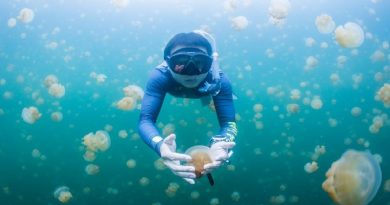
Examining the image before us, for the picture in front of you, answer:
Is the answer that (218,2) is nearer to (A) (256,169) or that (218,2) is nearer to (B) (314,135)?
(B) (314,135)

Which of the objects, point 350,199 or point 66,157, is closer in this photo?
point 350,199

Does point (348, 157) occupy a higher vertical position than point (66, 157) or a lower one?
lower

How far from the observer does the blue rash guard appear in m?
3.42

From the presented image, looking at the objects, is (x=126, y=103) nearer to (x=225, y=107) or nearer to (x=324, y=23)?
(x=225, y=107)

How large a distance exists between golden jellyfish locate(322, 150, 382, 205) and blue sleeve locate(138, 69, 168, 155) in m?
2.57

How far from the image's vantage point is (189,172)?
2.84 meters

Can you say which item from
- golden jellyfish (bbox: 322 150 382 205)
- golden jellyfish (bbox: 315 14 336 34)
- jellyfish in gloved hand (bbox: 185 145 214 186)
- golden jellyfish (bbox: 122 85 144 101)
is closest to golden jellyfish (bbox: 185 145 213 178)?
jellyfish in gloved hand (bbox: 185 145 214 186)

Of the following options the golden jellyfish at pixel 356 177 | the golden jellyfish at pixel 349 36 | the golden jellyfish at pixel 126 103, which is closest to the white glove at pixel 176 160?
the golden jellyfish at pixel 356 177

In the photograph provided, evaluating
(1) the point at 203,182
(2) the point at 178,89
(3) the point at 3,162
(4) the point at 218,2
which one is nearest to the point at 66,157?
(3) the point at 3,162

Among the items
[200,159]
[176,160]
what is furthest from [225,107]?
[176,160]

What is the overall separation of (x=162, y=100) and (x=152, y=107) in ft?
0.76

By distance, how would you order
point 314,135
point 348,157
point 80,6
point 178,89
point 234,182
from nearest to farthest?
point 178,89 < point 348,157 < point 234,182 < point 314,135 < point 80,6

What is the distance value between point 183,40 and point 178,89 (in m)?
0.67

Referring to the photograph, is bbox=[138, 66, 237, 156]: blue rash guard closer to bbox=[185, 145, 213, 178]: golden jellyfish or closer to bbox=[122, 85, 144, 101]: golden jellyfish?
bbox=[185, 145, 213, 178]: golden jellyfish
